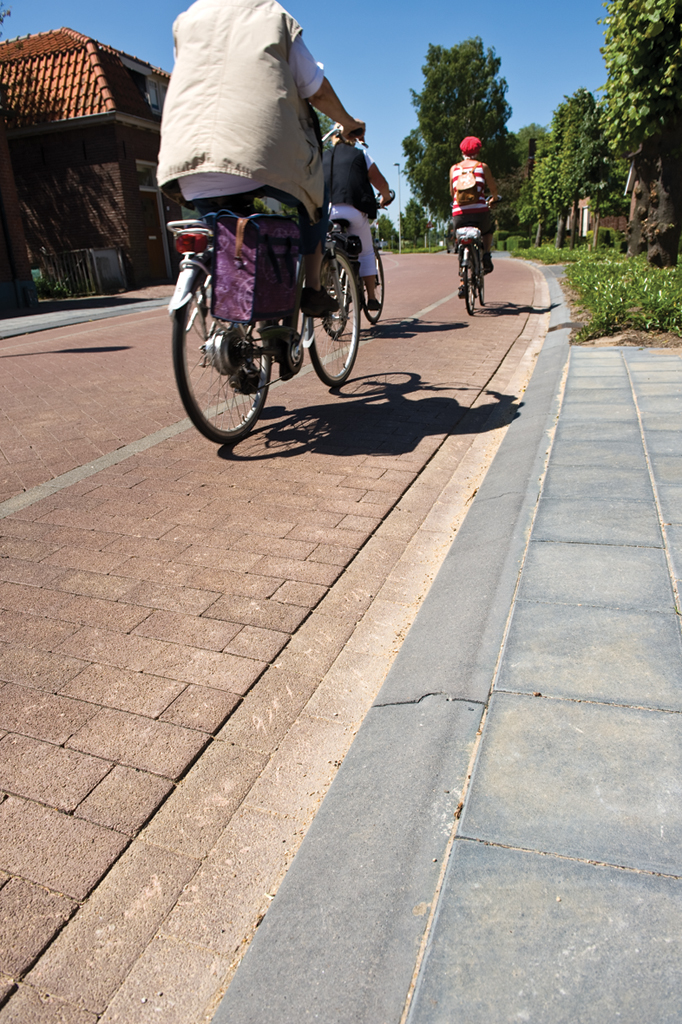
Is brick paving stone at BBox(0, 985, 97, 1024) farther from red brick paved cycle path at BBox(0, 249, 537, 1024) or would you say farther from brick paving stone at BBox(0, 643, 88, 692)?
brick paving stone at BBox(0, 643, 88, 692)

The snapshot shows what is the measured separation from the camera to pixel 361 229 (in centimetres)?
767

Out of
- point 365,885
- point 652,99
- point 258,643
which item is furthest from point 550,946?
point 652,99

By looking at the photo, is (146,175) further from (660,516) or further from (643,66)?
(660,516)

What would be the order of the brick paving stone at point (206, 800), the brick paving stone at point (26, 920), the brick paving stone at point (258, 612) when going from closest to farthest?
the brick paving stone at point (26, 920) < the brick paving stone at point (206, 800) < the brick paving stone at point (258, 612)

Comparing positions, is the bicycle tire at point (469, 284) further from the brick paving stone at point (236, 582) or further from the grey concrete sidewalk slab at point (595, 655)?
the grey concrete sidewalk slab at point (595, 655)

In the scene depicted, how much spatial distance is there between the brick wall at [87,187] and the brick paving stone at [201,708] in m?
22.0

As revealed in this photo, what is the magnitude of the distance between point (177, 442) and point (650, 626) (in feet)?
10.7

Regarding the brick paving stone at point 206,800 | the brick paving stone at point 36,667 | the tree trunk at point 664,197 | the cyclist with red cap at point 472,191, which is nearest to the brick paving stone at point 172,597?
the brick paving stone at point 36,667

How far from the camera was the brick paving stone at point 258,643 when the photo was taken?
7.86ft

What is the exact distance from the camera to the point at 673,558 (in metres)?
2.57

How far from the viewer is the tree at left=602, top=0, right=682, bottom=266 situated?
Answer: 1138 cm

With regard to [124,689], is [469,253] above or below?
above

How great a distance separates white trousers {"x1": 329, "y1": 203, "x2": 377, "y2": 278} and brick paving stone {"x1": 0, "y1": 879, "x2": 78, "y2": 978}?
656cm

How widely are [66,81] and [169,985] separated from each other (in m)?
26.7
